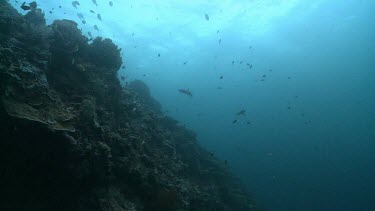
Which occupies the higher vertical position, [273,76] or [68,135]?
[273,76]

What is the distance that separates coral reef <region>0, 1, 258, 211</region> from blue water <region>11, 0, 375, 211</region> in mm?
9488

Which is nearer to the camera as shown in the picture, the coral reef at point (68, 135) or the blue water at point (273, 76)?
the coral reef at point (68, 135)

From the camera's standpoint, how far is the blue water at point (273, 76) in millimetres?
35000

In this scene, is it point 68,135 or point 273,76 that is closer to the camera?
point 68,135

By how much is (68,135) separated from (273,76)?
69902mm

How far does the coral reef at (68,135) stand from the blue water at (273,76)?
9488 millimetres

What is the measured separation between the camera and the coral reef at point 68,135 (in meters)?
5.77

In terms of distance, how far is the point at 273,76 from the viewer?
7156 cm

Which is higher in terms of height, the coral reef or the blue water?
→ the blue water

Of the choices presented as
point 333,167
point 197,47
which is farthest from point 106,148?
point 333,167

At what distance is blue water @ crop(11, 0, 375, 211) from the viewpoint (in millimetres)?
35000

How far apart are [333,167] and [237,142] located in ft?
113

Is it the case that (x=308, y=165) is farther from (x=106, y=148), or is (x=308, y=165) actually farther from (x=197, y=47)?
(x=106, y=148)

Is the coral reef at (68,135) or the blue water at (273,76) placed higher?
the blue water at (273,76)
